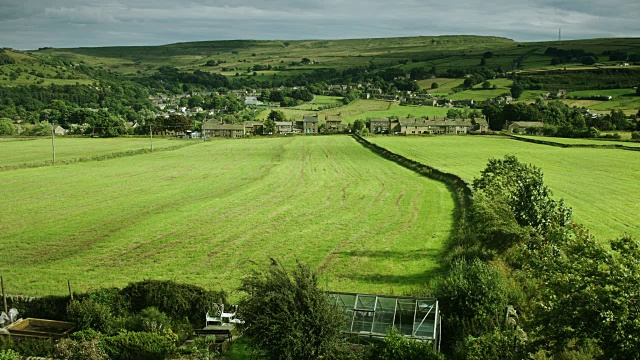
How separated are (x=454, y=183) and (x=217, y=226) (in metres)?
23.6

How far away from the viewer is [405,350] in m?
13.3

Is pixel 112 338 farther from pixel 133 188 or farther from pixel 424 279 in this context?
pixel 133 188

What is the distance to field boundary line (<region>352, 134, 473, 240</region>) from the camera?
105 ft

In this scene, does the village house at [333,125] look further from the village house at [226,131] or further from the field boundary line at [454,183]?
the field boundary line at [454,183]

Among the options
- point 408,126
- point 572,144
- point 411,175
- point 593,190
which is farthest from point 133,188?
point 408,126

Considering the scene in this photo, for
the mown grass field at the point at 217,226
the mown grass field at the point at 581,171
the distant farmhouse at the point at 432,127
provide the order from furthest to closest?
the distant farmhouse at the point at 432,127
the mown grass field at the point at 581,171
the mown grass field at the point at 217,226

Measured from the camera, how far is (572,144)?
277ft

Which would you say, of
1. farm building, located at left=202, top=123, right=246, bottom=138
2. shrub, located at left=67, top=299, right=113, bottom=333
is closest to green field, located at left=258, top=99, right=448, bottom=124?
farm building, located at left=202, top=123, right=246, bottom=138

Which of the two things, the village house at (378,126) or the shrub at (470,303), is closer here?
the shrub at (470,303)

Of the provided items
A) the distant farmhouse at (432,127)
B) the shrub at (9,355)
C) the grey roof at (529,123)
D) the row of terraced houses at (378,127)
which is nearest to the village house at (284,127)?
the row of terraced houses at (378,127)

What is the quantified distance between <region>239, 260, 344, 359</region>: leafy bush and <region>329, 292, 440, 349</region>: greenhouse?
1190 mm

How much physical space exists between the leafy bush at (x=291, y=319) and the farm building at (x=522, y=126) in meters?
123

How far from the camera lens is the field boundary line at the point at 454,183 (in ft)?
105

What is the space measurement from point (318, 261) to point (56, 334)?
11832 millimetres
